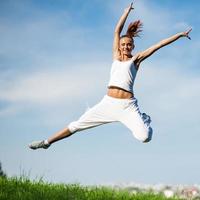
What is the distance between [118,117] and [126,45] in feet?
4.31

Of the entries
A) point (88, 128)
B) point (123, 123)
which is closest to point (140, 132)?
point (123, 123)

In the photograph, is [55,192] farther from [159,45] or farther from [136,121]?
[159,45]

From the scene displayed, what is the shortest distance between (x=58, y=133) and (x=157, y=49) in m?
2.30

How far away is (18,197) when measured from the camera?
974 centimetres

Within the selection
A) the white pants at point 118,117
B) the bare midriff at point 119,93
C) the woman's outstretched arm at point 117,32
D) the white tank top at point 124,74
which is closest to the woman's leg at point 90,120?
the white pants at point 118,117

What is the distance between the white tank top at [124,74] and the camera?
10.4 metres

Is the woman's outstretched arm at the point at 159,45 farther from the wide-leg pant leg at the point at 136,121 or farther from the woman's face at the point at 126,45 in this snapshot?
the wide-leg pant leg at the point at 136,121

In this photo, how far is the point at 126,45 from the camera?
10.7 metres

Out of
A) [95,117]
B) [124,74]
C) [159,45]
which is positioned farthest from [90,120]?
[159,45]

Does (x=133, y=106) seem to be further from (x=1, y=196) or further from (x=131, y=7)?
(x=1, y=196)

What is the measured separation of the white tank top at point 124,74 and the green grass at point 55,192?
198 centimetres

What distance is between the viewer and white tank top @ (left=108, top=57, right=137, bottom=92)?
10.4 metres

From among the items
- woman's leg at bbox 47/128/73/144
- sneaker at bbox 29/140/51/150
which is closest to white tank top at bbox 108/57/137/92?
woman's leg at bbox 47/128/73/144

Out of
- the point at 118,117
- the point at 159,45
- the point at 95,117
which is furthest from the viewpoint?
the point at 95,117
